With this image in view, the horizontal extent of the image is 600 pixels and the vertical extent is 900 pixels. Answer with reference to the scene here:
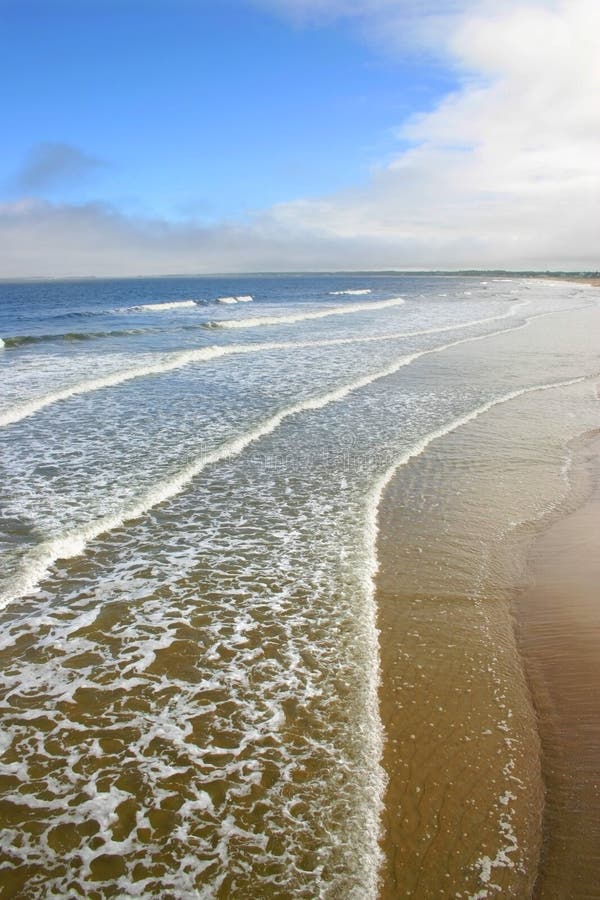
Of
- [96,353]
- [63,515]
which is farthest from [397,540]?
[96,353]

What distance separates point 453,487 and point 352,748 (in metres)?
6.38

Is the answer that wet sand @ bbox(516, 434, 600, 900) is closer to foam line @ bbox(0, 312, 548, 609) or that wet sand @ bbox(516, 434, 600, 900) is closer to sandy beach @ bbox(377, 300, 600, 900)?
sandy beach @ bbox(377, 300, 600, 900)

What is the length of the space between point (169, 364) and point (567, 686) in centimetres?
2150

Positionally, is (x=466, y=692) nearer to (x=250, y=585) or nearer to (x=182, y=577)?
(x=250, y=585)

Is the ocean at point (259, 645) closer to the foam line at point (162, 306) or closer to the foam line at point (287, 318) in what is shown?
the foam line at point (287, 318)

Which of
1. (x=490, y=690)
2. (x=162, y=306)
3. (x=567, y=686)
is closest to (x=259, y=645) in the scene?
(x=490, y=690)

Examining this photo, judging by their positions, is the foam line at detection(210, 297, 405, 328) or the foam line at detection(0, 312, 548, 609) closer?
the foam line at detection(0, 312, 548, 609)

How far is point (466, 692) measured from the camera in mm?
5195

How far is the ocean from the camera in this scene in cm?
377

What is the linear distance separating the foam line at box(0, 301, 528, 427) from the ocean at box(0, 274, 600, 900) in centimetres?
57

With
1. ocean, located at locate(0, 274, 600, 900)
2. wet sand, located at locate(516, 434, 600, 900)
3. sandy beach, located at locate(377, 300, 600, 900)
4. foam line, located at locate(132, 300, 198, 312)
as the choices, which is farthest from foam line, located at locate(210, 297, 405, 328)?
wet sand, located at locate(516, 434, 600, 900)

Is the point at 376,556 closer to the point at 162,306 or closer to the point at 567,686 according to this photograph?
→ the point at 567,686

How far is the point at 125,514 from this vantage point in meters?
9.13

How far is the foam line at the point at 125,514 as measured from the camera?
720 cm
